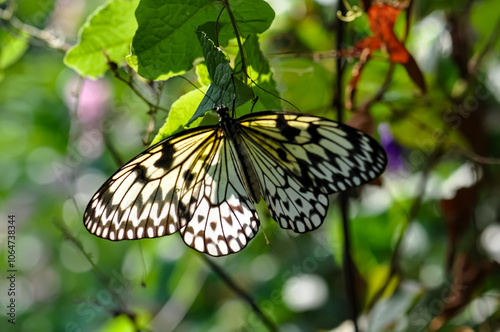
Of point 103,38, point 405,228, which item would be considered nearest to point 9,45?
point 103,38

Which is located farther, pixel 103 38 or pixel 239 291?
pixel 239 291

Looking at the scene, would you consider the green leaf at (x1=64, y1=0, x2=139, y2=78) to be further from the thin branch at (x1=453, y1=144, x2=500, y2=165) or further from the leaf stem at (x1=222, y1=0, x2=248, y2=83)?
the thin branch at (x1=453, y1=144, x2=500, y2=165)

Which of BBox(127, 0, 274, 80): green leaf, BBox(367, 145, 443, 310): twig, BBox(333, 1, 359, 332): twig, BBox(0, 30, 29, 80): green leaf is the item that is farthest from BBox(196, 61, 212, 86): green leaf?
BBox(367, 145, 443, 310): twig

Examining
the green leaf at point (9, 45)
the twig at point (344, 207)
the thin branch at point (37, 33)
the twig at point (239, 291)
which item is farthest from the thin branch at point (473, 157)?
the green leaf at point (9, 45)

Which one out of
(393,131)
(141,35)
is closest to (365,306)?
(393,131)

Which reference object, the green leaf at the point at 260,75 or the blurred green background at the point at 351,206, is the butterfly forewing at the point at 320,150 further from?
the blurred green background at the point at 351,206

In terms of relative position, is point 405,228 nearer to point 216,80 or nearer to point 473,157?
point 473,157

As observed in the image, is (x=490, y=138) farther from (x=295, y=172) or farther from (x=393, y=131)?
(x=295, y=172)
